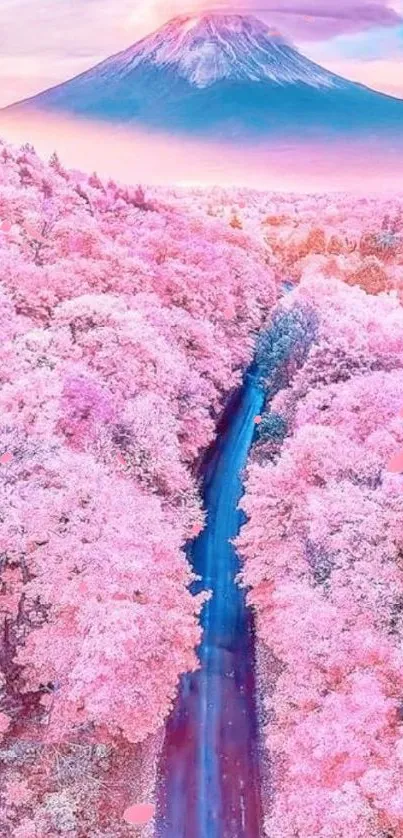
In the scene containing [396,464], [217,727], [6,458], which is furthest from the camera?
[396,464]

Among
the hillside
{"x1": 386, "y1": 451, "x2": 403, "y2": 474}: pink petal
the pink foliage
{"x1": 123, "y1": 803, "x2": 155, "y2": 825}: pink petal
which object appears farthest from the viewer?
{"x1": 386, "y1": 451, "x2": 403, "y2": 474}: pink petal

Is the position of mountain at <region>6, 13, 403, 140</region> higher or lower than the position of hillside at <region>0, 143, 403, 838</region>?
higher

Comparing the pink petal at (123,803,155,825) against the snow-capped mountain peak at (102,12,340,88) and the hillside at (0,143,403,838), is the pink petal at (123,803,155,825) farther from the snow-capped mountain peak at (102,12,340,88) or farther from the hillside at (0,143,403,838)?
the snow-capped mountain peak at (102,12,340,88)

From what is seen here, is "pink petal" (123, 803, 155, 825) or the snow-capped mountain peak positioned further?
the snow-capped mountain peak

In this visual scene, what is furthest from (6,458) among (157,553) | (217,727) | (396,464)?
(396,464)

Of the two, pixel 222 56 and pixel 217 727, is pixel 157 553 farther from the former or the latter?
pixel 222 56

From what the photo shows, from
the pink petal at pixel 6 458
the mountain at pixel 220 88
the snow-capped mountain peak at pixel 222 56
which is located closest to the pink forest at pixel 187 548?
the pink petal at pixel 6 458

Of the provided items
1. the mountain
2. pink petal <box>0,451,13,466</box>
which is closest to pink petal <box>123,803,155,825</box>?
pink petal <box>0,451,13,466</box>
